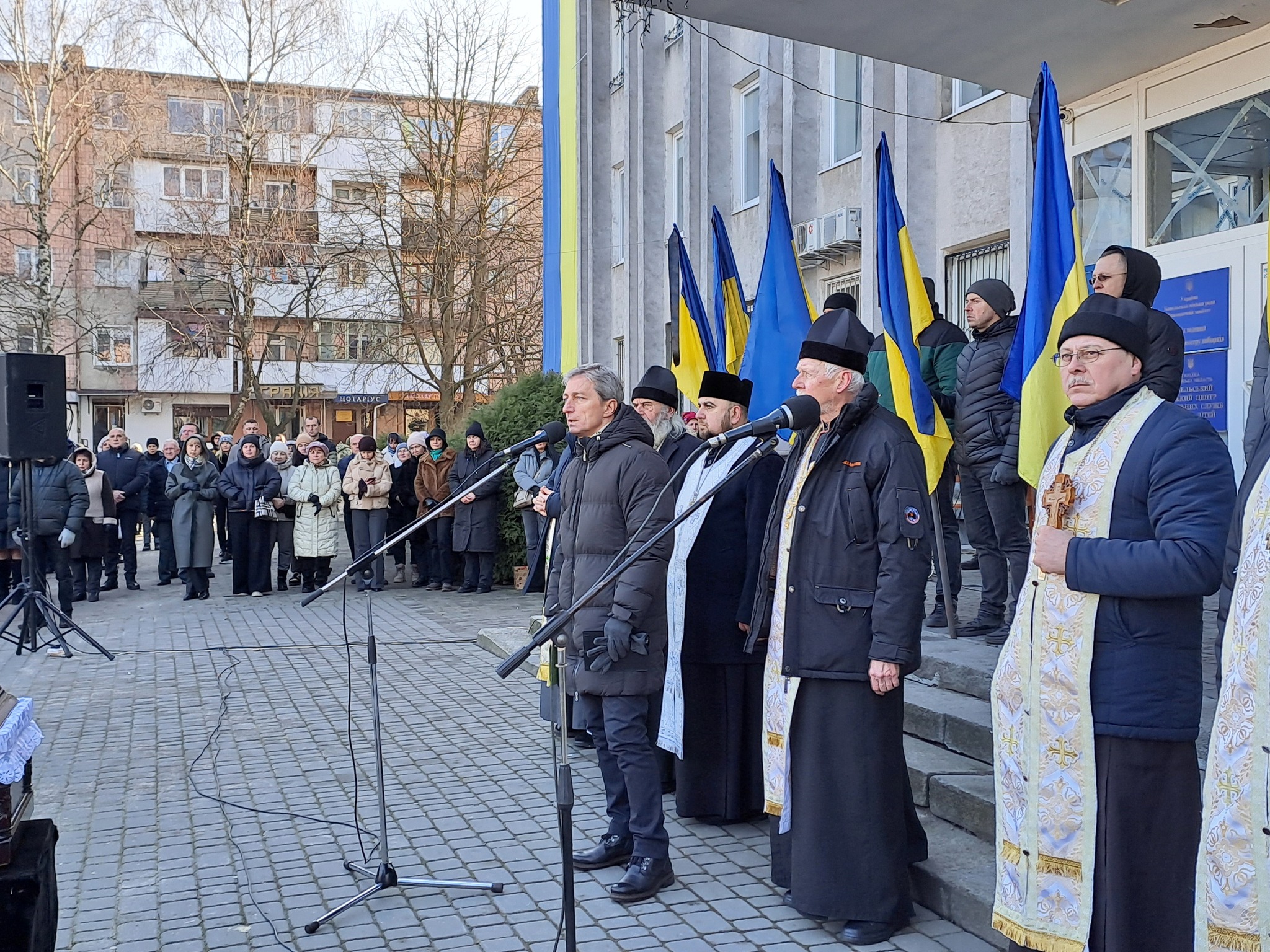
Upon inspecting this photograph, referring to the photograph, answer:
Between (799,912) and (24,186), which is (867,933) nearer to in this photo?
(799,912)

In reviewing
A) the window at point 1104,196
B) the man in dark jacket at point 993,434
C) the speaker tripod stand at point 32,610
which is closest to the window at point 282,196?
the speaker tripod stand at point 32,610

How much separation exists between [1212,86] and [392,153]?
2274 cm

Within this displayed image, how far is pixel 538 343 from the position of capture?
2880 centimetres

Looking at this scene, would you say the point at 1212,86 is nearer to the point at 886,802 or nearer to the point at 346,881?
the point at 886,802

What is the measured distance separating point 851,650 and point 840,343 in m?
1.16

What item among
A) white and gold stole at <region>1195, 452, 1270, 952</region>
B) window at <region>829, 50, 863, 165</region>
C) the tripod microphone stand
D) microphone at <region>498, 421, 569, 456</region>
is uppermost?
window at <region>829, 50, 863, 165</region>

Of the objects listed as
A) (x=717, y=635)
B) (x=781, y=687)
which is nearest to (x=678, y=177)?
(x=717, y=635)

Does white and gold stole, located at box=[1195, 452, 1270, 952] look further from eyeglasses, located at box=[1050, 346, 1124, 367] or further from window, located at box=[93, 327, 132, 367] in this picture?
window, located at box=[93, 327, 132, 367]

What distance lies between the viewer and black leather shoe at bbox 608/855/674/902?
4.81 meters

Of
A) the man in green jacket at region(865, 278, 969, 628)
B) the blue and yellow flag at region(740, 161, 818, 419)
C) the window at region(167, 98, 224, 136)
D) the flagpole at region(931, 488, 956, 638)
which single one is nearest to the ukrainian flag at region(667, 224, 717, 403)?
the blue and yellow flag at region(740, 161, 818, 419)

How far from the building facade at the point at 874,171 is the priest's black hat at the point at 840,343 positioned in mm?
3660

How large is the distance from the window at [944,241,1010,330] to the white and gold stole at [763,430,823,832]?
8635mm

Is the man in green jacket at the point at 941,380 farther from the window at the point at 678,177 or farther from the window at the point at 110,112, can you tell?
the window at the point at 110,112

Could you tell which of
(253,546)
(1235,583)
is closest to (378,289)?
(253,546)
